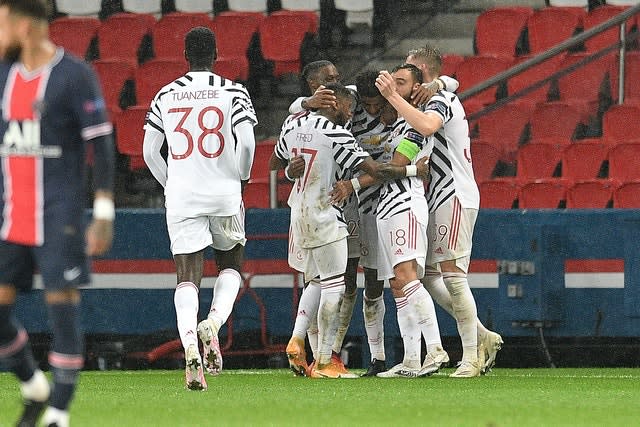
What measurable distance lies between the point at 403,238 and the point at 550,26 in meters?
6.88

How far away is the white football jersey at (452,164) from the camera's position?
34.1 ft

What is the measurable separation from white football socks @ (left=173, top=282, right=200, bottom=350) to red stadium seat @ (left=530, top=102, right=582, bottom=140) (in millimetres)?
4379

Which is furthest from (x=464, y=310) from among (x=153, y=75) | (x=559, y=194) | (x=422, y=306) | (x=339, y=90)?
(x=153, y=75)

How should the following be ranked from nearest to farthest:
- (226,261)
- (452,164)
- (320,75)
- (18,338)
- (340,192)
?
(18,338) → (226,261) → (340,192) → (452,164) → (320,75)

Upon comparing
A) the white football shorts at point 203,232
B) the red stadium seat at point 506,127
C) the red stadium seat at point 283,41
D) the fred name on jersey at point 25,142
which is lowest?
the white football shorts at point 203,232

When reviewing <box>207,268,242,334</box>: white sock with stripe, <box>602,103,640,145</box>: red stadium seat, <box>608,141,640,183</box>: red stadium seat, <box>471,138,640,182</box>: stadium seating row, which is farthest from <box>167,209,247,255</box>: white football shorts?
<box>608,141,640,183</box>: red stadium seat

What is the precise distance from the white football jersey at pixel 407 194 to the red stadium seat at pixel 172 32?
22.9ft

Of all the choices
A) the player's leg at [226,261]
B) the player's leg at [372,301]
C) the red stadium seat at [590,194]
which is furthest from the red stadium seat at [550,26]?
the player's leg at [226,261]

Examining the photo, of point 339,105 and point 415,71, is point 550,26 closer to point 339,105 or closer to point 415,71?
point 415,71

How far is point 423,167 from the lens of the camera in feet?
33.2

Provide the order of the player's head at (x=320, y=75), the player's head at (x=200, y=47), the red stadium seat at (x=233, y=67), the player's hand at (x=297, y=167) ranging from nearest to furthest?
the player's head at (x=200, y=47)
the player's hand at (x=297, y=167)
the player's head at (x=320, y=75)
the red stadium seat at (x=233, y=67)

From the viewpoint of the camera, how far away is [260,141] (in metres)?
14.9

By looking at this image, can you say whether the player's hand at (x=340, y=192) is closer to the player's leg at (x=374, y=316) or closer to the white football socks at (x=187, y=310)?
the player's leg at (x=374, y=316)

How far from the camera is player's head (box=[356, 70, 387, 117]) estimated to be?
10234 millimetres
